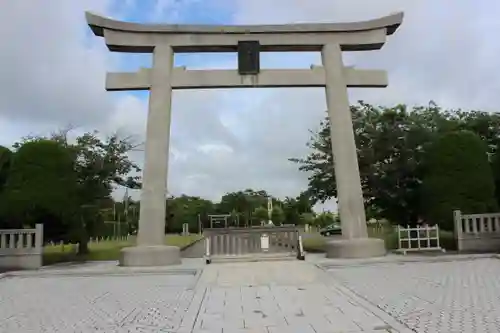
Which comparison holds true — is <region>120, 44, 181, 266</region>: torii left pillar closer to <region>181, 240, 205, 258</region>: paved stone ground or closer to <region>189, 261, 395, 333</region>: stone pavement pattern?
<region>189, 261, 395, 333</region>: stone pavement pattern

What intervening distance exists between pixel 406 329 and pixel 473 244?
9.20m

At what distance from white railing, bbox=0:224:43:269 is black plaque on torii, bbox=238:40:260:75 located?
6817 millimetres

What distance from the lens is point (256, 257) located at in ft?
40.6

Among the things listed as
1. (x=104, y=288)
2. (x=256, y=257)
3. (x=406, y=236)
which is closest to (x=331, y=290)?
(x=104, y=288)

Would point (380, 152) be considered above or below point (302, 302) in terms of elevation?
above

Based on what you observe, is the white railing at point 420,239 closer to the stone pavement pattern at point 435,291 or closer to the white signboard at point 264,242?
the stone pavement pattern at point 435,291

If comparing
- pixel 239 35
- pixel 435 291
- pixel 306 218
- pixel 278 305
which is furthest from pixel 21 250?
pixel 306 218

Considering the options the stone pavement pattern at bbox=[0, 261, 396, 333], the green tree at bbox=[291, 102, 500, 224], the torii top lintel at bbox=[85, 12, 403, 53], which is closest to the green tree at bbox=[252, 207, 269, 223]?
the green tree at bbox=[291, 102, 500, 224]

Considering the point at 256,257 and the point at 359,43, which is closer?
the point at 256,257

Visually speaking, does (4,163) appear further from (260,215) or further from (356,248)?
(260,215)

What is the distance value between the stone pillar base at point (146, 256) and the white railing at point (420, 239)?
6.55m

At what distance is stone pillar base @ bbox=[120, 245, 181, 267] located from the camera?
11.8 metres

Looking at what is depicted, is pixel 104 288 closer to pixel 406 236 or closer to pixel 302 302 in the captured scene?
pixel 302 302

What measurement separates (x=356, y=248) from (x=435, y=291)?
4.98 m
